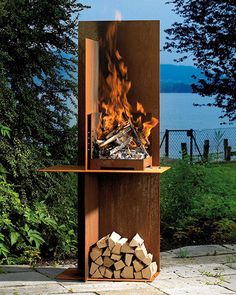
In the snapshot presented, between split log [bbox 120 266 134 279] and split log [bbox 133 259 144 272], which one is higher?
split log [bbox 133 259 144 272]

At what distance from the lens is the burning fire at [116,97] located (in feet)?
17.4

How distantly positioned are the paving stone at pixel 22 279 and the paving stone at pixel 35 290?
0.36ft

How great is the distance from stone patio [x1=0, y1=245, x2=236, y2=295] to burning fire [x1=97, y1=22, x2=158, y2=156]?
1.09m

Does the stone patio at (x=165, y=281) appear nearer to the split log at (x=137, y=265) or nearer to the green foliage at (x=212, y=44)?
the split log at (x=137, y=265)

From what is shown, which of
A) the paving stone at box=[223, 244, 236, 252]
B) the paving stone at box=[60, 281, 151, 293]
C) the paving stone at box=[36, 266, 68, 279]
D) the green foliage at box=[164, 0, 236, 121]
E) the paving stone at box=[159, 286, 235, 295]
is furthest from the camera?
the green foliage at box=[164, 0, 236, 121]

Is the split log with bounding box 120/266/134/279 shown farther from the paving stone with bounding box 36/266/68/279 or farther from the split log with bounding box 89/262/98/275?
the paving stone with bounding box 36/266/68/279

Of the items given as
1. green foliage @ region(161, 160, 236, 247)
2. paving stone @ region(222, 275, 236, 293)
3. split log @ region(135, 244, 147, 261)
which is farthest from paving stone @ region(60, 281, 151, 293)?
green foliage @ region(161, 160, 236, 247)

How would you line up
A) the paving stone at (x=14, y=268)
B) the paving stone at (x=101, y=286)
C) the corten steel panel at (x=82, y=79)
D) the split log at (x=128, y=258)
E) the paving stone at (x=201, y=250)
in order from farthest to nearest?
the paving stone at (x=201, y=250) < the paving stone at (x=14, y=268) < the corten steel panel at (x=82, y=79) < the split log at (x=128, y=258) < the paving stone at (x=101, y=286)

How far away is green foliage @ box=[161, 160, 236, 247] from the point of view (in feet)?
24.1

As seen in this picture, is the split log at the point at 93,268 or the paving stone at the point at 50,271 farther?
the paving stone at the point at 50,271

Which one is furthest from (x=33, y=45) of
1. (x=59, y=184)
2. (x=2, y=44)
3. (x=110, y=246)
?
(x=110, y=246)

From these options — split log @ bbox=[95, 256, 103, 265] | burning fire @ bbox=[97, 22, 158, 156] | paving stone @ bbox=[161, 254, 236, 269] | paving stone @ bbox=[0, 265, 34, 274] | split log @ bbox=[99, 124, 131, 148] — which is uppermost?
burning fire @ bbox=[97, 22, 158, 156]

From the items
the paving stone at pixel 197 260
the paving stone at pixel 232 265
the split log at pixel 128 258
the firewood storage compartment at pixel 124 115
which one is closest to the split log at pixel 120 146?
the firewood storage compartment at pixel 124 115

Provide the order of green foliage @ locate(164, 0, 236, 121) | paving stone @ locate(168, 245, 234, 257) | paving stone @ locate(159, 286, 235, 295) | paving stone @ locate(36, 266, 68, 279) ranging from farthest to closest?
green foliage @ locate(164, 0, 236, 121) → paving stone @ locate(168, 245, 234, 257) → paving stone @ locate(36, 266, 68, 279) → paving stone @ locate(159, 286, 235, 295)
